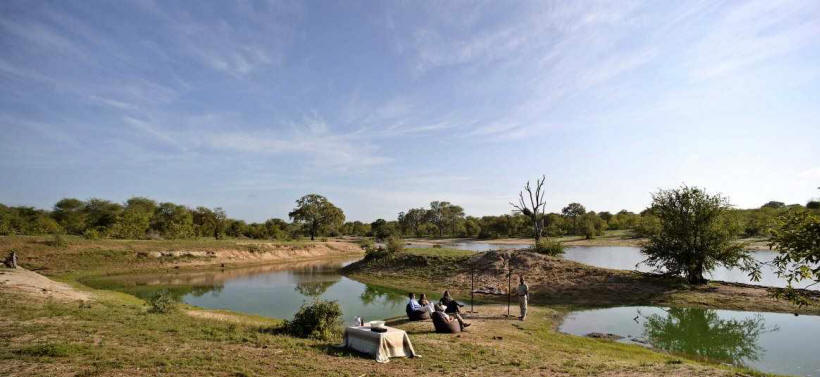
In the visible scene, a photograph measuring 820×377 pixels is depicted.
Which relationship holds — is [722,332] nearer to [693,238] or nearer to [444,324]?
[693,238]

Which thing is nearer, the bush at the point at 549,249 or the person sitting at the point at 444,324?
the person sitting at the point at 444,324

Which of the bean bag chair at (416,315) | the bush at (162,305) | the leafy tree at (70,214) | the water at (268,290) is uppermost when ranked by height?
the leafy tree at (70,214)

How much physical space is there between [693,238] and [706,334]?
11148mm

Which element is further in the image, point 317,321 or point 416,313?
point 416,313

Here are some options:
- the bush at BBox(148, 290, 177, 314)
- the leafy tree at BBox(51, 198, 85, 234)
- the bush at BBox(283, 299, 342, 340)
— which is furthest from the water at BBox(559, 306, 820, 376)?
the leafy tree at BBox(51, 198, 85, 234)

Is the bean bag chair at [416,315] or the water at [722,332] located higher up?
the bean bag chair at [416,315]

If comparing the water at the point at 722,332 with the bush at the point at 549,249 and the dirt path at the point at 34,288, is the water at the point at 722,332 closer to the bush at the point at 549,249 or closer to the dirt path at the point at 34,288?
the bush at the point at 549,249

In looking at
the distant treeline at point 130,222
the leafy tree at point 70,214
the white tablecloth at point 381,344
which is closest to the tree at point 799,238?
the white tablecloth at point 381,344

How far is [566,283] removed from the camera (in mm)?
29312

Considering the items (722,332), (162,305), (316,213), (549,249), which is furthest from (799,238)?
(316,213)

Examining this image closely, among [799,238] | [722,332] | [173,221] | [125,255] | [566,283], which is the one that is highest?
[173,221]

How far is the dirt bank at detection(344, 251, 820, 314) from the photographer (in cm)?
2409

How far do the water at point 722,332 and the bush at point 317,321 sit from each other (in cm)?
1070

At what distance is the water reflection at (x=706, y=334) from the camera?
1569cm
